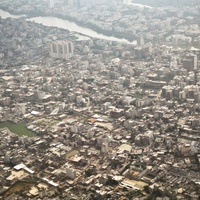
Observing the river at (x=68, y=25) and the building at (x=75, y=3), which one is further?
the building at (x=75, y=3)

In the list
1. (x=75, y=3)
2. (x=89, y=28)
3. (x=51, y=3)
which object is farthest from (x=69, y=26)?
(x=75, y=3)

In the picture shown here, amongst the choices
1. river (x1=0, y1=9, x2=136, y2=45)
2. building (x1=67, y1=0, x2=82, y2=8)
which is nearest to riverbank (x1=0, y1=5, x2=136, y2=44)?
river (x1=0, y1=9, x2=136, y2=45)

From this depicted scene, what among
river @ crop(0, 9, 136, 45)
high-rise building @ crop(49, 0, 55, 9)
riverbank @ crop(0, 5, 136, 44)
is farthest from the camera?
high-rise building @ crop(49, 0, 55, 9)

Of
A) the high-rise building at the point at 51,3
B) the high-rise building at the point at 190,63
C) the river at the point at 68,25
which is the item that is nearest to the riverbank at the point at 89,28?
the river at the point at 68,25

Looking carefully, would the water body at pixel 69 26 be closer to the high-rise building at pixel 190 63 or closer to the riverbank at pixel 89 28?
the riverbank at pixel 89 28

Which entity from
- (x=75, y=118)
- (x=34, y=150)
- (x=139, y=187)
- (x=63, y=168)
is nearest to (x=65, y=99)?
(x=75, y=118)

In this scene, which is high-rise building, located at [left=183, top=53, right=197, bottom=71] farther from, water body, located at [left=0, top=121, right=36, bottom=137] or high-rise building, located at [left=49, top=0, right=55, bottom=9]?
high-rise building, located at [left=49, top=0, right=55, bottom=9]

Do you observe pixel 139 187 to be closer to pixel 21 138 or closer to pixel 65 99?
pixel 21 138

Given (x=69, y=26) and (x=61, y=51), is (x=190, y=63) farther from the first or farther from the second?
(x=69, y=26)

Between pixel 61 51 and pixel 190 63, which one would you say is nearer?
pixel 190 63
